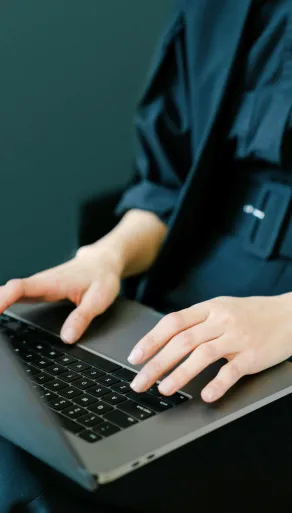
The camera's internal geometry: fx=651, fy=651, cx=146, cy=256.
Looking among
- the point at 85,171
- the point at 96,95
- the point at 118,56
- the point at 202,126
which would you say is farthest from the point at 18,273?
the point at 202,126

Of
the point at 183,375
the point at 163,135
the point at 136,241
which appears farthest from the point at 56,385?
the point at 163,135

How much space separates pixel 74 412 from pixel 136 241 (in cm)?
45

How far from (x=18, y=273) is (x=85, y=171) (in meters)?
0.33

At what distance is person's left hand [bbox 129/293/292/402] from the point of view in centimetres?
59

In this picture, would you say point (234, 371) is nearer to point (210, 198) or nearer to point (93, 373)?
point (93, 373)

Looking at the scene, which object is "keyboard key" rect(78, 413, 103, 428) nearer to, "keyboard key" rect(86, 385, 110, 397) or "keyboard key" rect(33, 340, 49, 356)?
"keyboard key" rect(86, 385, 110, 397)

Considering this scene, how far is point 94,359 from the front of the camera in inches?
26.9

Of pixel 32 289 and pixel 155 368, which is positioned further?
pixel 32 289

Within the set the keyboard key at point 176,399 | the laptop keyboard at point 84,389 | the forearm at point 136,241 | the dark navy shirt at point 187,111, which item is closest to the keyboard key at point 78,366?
the laptop keyboard at point 84,389

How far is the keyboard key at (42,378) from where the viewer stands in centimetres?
63

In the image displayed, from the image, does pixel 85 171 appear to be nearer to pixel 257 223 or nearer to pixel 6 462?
pixel 257 223

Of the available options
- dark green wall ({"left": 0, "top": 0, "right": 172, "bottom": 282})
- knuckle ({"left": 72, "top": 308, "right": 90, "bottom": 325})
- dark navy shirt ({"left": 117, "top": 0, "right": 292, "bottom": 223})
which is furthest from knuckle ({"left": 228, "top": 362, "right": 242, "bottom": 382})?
dark green wall ({"left": 0, "top": 0, "right": 172, "bottom": 282})

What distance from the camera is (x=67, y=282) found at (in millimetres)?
810

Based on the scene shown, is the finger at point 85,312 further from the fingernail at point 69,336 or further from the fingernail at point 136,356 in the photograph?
the fingernail at point 136,356
